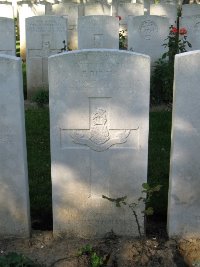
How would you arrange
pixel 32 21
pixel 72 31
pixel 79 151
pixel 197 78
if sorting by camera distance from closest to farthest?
1. pixel 197 78
2. pixel 79 151
3. pixel 32 21
4. pixel 72 31

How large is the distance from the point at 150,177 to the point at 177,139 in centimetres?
149

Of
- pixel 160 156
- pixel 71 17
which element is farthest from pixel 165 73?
pixel 71 17

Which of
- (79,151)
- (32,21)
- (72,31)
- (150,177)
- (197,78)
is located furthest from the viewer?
(72,31)

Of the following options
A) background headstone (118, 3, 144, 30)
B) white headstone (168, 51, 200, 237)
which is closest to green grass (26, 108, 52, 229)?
white headstone (168, 51, 200, 237)

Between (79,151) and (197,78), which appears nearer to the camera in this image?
(197,78)

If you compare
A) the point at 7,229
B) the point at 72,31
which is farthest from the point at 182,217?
the point at 72,31

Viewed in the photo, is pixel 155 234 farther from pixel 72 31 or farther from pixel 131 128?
pixel 72 31

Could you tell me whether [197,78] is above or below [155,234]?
above

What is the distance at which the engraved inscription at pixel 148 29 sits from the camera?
28.0ft

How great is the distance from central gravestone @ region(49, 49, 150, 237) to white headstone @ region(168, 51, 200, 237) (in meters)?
0.24

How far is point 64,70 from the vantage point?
3756 millimetres

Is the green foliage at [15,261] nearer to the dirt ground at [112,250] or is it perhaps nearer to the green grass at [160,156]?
the dirt ground at [112,250]

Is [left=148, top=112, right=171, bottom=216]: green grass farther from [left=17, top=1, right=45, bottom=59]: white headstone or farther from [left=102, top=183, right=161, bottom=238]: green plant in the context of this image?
[left=17, top=1, right=45, bottom=59]: white headstone

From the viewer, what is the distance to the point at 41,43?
8875 mm
